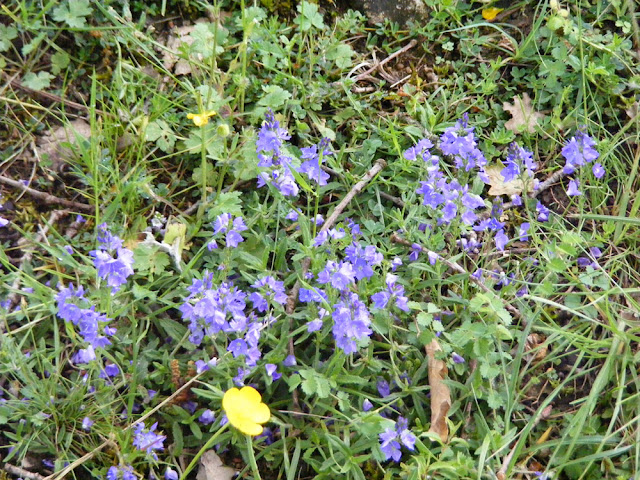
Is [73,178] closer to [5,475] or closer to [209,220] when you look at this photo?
[209,220]

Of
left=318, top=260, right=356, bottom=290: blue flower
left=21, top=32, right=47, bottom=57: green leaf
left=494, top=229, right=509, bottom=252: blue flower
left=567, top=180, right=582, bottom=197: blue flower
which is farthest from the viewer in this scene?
left=21, top=32, right=47, bottom=57: green leaf

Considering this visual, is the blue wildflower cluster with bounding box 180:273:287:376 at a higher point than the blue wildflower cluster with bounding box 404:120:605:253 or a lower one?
lower

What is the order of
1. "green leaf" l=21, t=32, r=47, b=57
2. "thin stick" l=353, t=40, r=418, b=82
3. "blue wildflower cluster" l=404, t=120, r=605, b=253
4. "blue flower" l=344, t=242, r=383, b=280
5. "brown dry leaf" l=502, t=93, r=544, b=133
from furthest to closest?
"thin stick" l=353, t=40, r=418, b=82 → "brown dry leaf" l=502, t=93, r=544, b=133 → "green leaf" l=21, t=32, r=47, b=57 → "blue wildflower cluster" l=404, t=120, r=605, b=253 → "blue flower" l=344, t=242, r=383, b=280

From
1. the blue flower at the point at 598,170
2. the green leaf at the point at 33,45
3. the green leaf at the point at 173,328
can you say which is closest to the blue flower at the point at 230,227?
the green leaf at the point at 173,328

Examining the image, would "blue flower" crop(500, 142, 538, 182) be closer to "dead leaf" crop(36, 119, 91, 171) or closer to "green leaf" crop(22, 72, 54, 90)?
"dead leaf" crop(36, 119, 91, 171)

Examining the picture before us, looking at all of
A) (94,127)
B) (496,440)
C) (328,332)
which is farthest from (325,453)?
(94,127)

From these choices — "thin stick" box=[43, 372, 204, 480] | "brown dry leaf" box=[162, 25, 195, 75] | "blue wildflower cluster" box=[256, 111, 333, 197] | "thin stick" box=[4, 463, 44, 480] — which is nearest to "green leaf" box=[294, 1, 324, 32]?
"brown dry leaf" box=[162, 25, 195, 75]
